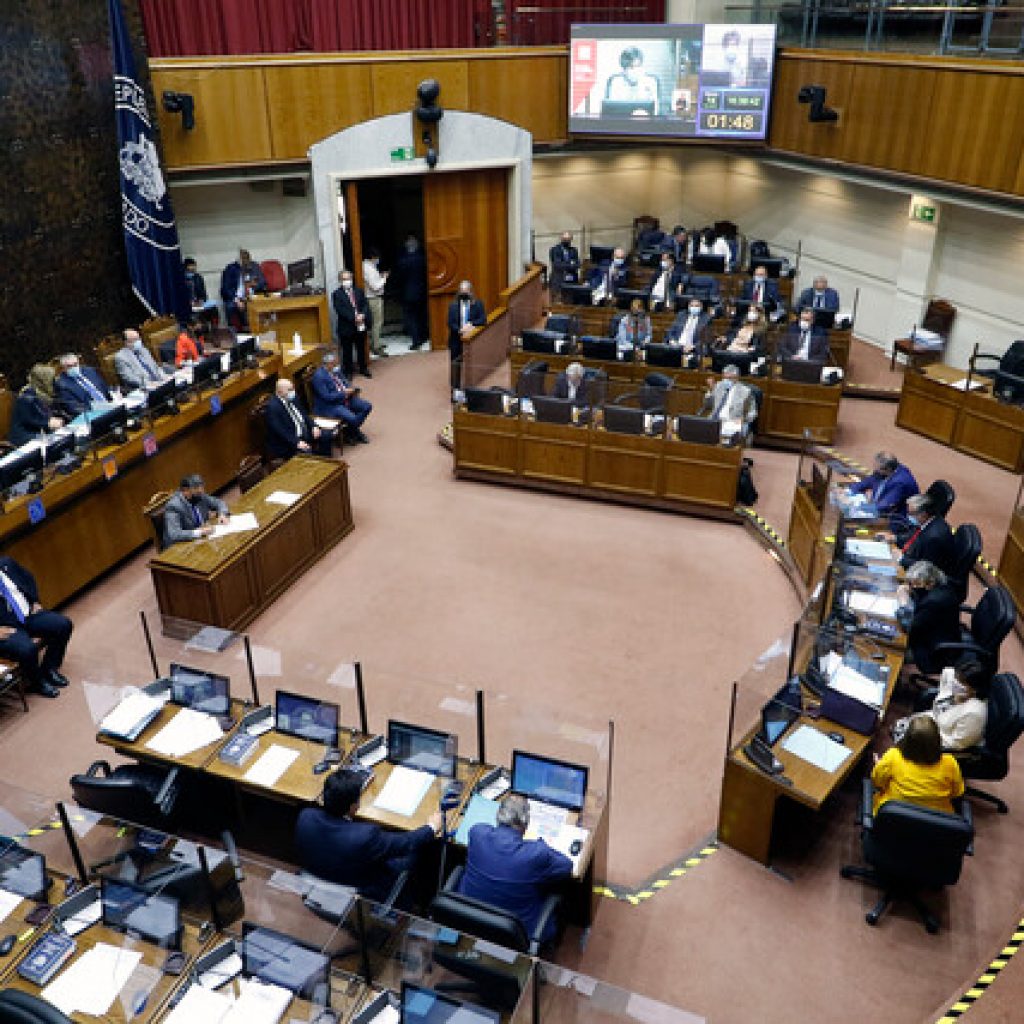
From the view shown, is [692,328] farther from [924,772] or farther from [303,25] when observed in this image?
[924,772]

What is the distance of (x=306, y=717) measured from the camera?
591 cm

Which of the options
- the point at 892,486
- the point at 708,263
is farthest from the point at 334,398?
the point at 708,263

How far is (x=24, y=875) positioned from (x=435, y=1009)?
2.28 m

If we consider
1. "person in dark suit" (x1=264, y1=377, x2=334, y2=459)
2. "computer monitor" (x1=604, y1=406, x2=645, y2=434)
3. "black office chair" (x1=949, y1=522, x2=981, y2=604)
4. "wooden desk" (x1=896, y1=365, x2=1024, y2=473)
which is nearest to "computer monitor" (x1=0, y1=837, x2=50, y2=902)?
"person in dark suit" (x1=264, y1=377, x2=334, y2=459)

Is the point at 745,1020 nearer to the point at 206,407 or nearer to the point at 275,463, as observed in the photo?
the point at 275,463

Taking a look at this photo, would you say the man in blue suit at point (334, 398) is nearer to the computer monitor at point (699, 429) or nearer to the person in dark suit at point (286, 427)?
the person in dark suit at point (286, 427)

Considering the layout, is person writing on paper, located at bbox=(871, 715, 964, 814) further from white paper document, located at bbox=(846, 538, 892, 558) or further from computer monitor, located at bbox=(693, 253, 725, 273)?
computer monitor, located at bbox=(693, 253, 725, 273)

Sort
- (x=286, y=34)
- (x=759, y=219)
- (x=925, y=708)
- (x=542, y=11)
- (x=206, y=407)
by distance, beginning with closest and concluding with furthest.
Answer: (x=925, y=708), (x=206, y=407), (x=286, y=34), (x=542, y=11), (x=759, y=219)

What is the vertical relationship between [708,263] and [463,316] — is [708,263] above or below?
above

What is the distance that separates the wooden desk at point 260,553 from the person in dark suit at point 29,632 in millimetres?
845

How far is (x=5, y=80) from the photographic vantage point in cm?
1002

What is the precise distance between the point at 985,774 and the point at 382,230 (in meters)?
14.6

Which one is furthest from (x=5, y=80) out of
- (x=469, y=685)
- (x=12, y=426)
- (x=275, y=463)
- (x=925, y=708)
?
(x=925, y=708)

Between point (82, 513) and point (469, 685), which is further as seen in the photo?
point (82, 513)
